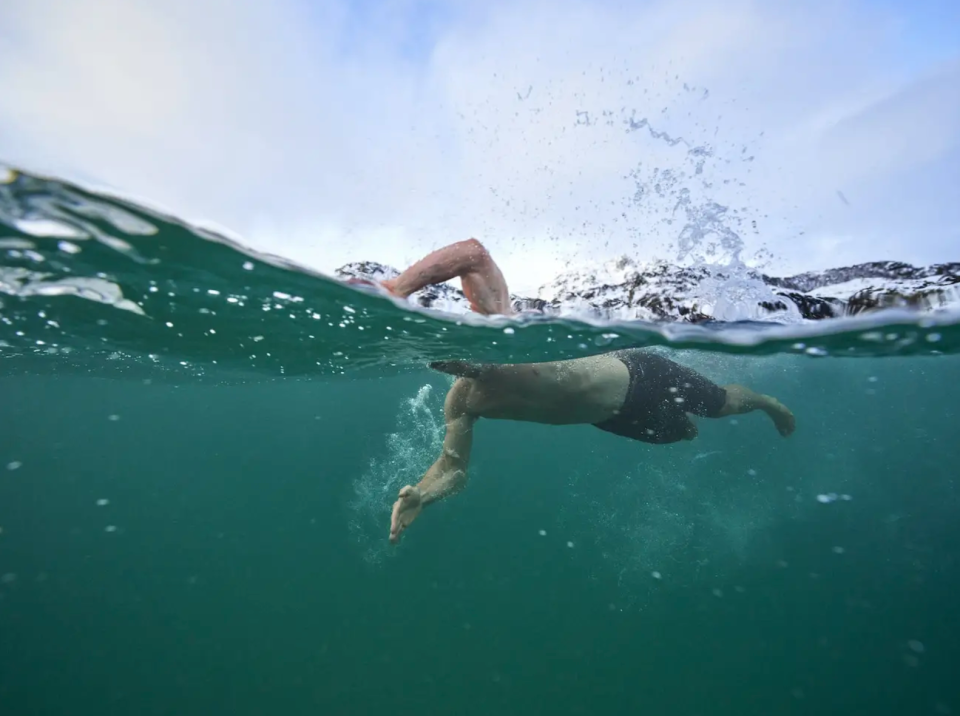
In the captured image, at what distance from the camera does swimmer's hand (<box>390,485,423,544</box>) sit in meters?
4.72

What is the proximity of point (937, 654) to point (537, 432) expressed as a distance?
4389 centimetres

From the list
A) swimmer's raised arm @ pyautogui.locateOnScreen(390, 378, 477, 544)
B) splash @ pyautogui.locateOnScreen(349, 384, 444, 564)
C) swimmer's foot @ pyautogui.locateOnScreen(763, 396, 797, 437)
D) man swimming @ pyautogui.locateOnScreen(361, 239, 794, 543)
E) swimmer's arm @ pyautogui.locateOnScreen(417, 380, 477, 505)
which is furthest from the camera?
splash @ pyautogui.locateOnScreen(349, 384, 444, 564)

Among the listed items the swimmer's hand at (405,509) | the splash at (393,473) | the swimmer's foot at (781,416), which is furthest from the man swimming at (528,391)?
the splash at (393,473)

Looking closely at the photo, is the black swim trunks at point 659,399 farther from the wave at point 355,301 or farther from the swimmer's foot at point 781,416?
the swimmer's foot at point 781,416

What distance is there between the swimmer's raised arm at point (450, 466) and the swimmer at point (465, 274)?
125 centimetres

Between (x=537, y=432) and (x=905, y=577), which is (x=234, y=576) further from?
(x=905, y=577)

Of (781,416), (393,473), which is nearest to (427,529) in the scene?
(393,473)

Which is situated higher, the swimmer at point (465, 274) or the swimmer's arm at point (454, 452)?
the swimmer at point (465, 274)

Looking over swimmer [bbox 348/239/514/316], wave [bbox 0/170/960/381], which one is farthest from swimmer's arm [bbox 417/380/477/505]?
wave [bbox 0/170/960/381]

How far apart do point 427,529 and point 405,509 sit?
43253 mm

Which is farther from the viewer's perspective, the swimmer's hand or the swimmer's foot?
the swimmer's foot

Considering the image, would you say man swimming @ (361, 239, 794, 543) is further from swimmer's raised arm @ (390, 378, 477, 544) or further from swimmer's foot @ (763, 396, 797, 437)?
swimmer's foot @ (763, 396, 797, 437)

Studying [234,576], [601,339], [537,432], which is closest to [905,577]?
[537,432]

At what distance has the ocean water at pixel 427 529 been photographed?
845 cm
